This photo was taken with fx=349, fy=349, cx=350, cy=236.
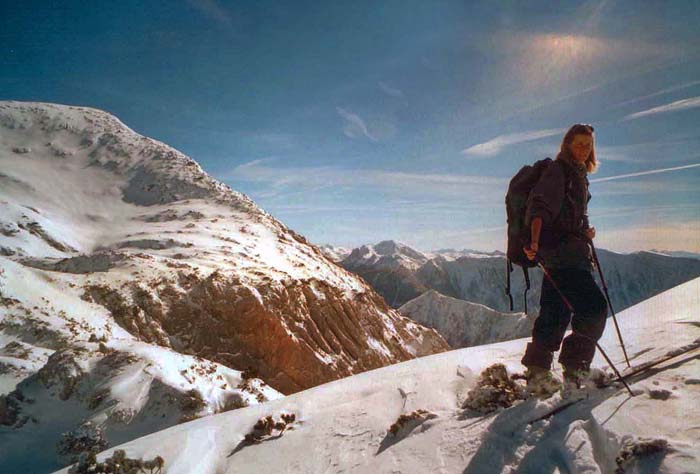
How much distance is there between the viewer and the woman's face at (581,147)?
324 cm

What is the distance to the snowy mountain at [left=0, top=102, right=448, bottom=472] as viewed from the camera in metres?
7.62

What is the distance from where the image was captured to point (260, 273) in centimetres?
2419

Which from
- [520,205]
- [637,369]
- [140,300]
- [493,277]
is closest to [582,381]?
[637,369]

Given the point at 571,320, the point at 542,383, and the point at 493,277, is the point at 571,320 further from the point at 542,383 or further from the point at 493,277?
the point at 493,277

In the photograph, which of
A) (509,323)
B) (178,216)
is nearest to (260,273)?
(178,216)

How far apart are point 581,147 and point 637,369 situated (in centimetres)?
194

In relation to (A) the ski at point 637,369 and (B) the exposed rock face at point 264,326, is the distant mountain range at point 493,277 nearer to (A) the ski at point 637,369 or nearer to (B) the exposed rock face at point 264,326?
(B) the exposed rock face at point 264,326

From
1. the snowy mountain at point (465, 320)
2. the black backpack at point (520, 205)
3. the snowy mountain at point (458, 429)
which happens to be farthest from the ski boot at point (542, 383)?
the snowy mountain at point (465, 320)

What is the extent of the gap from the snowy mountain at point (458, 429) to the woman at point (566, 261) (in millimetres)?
463

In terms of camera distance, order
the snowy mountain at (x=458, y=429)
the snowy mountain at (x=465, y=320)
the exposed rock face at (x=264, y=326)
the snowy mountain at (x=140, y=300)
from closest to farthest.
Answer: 1. the snowy mountain at (x=458, y=429)
2. the snowy mountain at (x=140, y=300)
3. the exposed rock face at (x=264, y=326)
4. the snowy mountain at (x=465, y=320)

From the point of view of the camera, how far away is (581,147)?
325cm

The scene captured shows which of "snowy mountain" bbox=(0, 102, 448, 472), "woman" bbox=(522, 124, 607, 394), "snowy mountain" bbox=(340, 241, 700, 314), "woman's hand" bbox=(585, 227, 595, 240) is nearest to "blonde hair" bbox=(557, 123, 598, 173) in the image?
"woman" bbox=(522, 124, 607, 394)

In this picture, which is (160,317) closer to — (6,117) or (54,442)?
(54,442)

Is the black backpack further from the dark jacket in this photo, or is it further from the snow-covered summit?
the snow-covered summit
